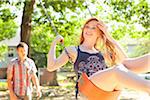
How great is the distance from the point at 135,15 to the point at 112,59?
10.5 metres

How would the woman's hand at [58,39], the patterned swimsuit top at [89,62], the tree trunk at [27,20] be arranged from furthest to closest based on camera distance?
the tree trunk at [27,20] → the woman's hand at [58,39] → the patterned swimsuit top at [89,62]

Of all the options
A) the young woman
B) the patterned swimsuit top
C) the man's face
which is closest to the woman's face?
the young woman

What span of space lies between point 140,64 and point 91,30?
1.75ft

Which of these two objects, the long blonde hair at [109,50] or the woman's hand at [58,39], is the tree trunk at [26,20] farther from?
the long blonde hair at [109,50]

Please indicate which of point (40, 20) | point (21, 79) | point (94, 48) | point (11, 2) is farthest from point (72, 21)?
point (94, 48)

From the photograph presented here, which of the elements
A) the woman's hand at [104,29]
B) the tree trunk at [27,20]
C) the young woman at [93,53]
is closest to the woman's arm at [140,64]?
the young woman at [93,53]

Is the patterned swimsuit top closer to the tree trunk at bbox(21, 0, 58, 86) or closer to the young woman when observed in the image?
the young woman

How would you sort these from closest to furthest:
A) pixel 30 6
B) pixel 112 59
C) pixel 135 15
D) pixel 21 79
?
pixel 112 59 → pixel 21 79 → pixel 30 6 → pixel 135 15

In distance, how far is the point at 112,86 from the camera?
6.17 feet

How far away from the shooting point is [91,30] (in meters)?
2.51

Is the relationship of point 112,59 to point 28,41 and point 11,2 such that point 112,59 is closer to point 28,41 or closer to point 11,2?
point 28,41

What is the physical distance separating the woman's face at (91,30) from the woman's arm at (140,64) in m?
0.42

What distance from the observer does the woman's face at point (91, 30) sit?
8.14 ft

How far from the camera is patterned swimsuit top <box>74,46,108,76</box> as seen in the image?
2.52 metres
